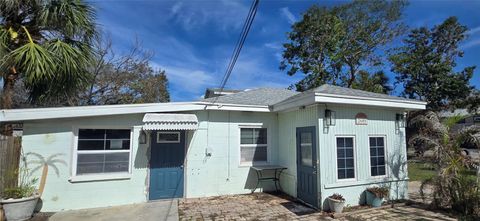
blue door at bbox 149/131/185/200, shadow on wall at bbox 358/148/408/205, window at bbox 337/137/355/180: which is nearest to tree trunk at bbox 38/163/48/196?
blue door at bbox 149/131/185/200

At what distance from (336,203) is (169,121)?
531 centimetres

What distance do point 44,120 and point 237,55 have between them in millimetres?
5953

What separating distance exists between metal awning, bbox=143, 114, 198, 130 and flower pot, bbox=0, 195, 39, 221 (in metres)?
3.27

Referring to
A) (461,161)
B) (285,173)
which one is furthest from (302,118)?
(461,161)

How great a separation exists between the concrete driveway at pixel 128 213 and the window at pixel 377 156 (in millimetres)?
6043

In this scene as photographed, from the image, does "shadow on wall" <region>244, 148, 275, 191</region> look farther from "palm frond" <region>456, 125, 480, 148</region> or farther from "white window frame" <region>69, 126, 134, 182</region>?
"palm frond" <region>456, 125, 480, 148</region>

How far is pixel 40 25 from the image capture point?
733 centimetres

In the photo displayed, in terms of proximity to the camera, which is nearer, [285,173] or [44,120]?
[44,120]

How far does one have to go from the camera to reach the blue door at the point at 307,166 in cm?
706

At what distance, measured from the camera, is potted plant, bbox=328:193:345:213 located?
6520mm

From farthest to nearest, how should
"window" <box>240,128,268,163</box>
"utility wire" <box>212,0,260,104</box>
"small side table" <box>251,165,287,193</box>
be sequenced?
"window" <box>240,128,268,163</box>, "small side table" <box>251,165,287,193</box>, "utility wire" <box>212,0,260,104</box>

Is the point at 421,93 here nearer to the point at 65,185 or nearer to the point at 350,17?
the point at 350,17

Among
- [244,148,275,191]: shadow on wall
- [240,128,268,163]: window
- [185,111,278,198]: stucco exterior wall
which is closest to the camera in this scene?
[185,111,278,198]: stucco exterior wall

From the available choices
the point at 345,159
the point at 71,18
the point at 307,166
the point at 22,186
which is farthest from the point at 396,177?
the point at 71,18
